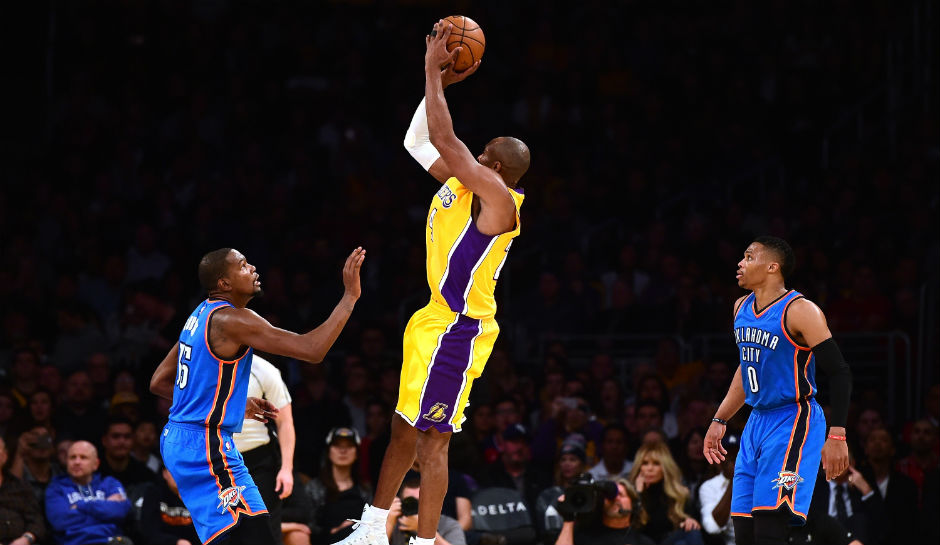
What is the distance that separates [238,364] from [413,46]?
1074cm

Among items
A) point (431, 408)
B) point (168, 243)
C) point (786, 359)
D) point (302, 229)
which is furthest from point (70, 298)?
point (786, 359)

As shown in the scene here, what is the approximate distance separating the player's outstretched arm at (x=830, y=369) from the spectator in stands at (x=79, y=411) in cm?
648

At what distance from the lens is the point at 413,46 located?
54.4 feet

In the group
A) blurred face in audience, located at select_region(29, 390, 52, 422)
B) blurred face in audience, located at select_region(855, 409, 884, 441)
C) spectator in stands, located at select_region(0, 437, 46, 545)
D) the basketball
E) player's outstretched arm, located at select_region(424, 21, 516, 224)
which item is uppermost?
the basketball

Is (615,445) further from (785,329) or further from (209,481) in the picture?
(209,481)

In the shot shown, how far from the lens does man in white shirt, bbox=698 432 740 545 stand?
9570 millimetres

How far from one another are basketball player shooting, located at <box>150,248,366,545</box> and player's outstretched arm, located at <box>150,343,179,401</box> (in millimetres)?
255

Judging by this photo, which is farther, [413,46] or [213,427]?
[413,46]

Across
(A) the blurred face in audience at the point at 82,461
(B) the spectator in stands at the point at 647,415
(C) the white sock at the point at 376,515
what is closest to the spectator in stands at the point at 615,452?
(B) the spectator in stands at the point at 647,415

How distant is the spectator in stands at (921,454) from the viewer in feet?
34.3

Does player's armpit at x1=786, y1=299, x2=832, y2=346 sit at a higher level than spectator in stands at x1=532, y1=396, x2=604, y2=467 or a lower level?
higher

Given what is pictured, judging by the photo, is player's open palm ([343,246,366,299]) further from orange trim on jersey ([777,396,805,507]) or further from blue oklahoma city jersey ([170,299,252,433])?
orange trim on jersey ([777,396,805,507])

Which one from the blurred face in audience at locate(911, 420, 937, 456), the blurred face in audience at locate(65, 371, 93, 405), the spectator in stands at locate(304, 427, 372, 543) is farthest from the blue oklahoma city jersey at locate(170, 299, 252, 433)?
the blurred face in audience at locate(911, 420, 937, 456)

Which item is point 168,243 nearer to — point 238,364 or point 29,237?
point 29,237
